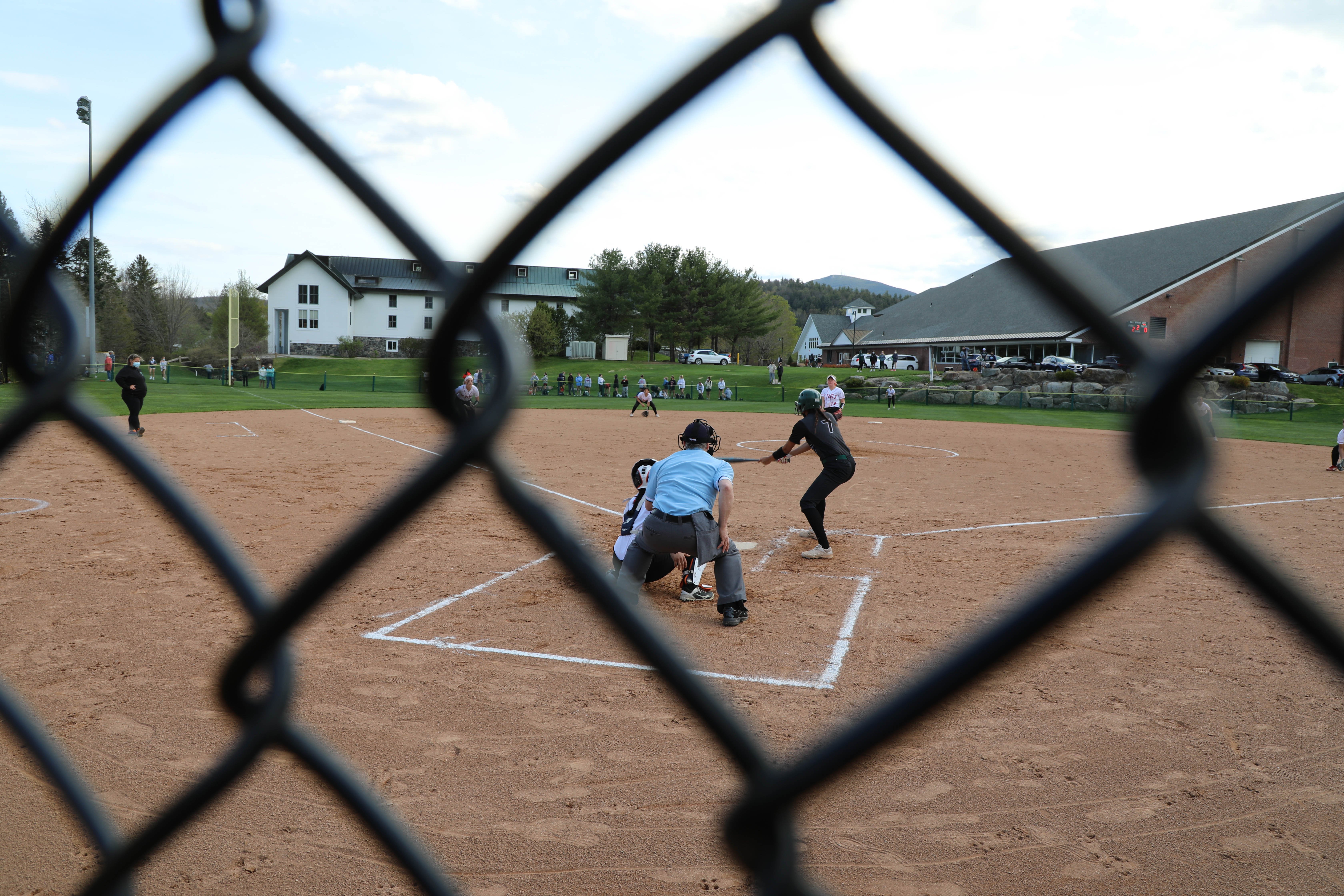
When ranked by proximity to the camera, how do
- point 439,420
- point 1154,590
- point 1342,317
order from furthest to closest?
point 1154,590 < point 1342,317 < point 439,420

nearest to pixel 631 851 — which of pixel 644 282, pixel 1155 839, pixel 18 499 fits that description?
pixel 1155 839

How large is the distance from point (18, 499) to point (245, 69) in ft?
46.1

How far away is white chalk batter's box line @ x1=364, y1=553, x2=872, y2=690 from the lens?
6016mm

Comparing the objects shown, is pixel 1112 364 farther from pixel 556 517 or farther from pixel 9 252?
pixel 9 252

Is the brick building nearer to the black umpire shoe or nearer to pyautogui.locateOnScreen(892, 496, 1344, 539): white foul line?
the black umpire shoe

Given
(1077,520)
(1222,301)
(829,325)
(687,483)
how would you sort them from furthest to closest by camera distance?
(829,325) < (1077,520) < (687,483) < (1222,301)

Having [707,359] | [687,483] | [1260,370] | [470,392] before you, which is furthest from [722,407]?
[1260,370]

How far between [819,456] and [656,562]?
270cm

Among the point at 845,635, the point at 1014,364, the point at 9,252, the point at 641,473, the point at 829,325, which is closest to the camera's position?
the point at 9,252

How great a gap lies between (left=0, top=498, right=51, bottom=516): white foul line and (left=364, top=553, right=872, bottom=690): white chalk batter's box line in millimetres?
7104

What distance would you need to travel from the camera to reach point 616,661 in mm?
6309

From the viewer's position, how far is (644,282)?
6109cm

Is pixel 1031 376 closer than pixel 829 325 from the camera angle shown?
Yes

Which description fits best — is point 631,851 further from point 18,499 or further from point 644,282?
point 644,282
